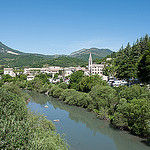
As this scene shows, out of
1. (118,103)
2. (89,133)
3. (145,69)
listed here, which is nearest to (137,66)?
(145,69)

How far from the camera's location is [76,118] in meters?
26.2

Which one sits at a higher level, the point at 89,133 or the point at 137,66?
the point at 137,66

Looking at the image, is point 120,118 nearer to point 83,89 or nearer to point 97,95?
point 97,95

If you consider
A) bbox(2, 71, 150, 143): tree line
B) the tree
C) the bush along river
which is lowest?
the bush along river

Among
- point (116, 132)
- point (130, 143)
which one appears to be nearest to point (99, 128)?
point (116, 132)

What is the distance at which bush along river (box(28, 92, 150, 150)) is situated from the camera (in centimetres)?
1705

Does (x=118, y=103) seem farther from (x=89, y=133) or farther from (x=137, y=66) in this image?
(x=137, y=66)

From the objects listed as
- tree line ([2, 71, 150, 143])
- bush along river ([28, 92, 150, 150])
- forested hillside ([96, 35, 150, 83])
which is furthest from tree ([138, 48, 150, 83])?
bush along river ([28, 92, 150, 150])

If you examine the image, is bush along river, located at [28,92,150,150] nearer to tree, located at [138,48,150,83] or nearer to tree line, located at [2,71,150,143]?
tree line, located at [2,71,150,143]

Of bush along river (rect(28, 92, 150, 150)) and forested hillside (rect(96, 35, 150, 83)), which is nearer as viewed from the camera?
bush along river (rect(28, 92, 150, 150))

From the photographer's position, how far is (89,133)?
66.8ft

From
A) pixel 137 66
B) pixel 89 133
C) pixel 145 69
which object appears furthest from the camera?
pixel 137 66

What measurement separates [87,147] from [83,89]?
2295 cm

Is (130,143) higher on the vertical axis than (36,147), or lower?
lower
